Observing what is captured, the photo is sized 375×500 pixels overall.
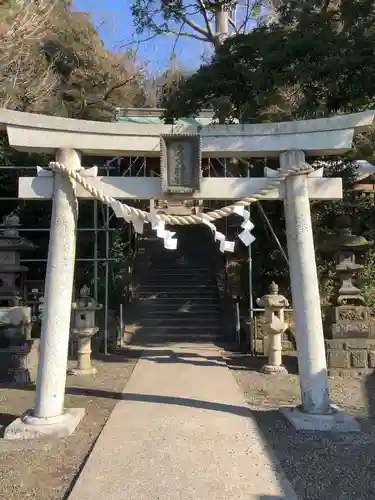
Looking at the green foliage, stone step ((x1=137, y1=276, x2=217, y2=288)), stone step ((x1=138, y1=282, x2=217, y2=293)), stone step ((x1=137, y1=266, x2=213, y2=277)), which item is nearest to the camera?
the green foliage

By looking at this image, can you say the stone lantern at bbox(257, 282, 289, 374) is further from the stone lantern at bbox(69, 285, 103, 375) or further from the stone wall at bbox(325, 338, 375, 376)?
the stone lantern at bbox(69, 285, 103, 375)

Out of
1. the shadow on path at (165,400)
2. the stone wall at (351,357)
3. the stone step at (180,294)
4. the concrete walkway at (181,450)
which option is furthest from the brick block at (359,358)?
the stone step at (180,294)

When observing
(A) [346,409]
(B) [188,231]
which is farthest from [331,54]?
(B) [188,231]

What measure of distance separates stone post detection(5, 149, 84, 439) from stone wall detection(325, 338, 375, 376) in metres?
4.10

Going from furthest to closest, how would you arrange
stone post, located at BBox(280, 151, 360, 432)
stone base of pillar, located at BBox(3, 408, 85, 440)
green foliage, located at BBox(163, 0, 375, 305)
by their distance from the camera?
Answer: green foliage, located at BBox(163, 0, 375, 305)
stone post, located at BBox(280, 151, 360, 432)
stone base of pillar, located at BBox(3, 408, 85, 440)

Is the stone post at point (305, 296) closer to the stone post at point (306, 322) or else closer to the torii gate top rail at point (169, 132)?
the stone post at point (306, 322)

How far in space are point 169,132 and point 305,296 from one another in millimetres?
2378

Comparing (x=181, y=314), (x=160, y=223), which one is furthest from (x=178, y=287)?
(x=160, y=223)

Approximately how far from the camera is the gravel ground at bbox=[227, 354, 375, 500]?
3.68m

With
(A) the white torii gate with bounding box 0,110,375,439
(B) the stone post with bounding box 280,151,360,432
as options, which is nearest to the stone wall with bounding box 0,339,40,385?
(A) the white torii gate with bounding box 0,110,375,439

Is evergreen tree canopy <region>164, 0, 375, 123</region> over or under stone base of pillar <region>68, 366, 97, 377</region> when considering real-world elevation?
over

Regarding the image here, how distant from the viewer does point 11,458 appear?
14.0 feet

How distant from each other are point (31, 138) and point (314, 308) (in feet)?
12.0

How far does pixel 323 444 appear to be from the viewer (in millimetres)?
4566
